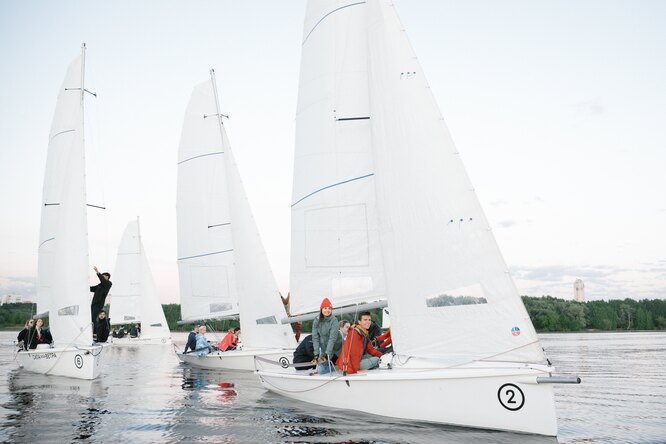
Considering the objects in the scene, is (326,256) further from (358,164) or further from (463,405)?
(463,405)

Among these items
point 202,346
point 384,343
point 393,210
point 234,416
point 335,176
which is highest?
point 335,176

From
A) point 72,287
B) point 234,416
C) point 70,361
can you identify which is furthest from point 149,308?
point 234,416

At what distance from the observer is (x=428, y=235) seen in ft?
34.4

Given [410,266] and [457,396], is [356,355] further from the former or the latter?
[457,396]

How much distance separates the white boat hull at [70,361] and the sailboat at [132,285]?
26.0 m

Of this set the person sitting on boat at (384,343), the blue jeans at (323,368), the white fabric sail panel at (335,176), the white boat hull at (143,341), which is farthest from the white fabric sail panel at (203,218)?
the white boat hull at (143,341)

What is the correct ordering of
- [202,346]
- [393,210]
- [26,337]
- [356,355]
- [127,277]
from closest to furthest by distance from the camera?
[393,210], [356,355], [26,337], [202,346], [127,277]

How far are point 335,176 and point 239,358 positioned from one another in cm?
953

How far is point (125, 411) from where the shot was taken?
40.4 feet

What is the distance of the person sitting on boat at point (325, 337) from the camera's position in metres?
11.9

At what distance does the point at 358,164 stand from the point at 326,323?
3714 mm

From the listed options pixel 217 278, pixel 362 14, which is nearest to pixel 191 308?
pixel 217 278

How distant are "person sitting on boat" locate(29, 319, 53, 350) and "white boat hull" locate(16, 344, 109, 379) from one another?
0.58 meters

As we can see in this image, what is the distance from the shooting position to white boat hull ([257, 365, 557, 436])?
8.91 metres
